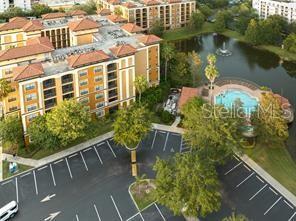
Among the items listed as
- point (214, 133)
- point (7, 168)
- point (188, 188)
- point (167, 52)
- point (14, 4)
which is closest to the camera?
point (188, 188)

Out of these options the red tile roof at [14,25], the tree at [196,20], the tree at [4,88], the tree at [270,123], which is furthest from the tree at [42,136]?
the tree at [196,20]

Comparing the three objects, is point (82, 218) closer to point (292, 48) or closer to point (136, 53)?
point (136, 53)

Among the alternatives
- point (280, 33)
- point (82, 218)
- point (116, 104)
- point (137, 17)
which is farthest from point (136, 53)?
point (280, 33)

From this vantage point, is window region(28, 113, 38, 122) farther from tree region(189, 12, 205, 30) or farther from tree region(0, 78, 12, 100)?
tree region(189, 12, 205, 30)

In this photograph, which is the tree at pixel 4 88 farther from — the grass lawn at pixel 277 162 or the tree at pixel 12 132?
the grass lawn at pixel 277 162

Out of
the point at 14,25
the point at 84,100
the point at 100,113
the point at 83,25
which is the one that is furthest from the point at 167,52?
the point at 14,25

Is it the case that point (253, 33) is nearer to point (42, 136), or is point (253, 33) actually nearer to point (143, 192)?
point (143, 192)
